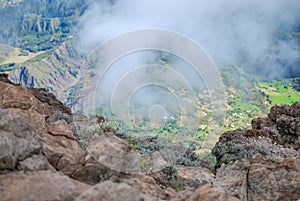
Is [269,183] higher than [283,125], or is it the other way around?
[283,125]

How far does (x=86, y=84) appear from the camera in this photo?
14.3 metres

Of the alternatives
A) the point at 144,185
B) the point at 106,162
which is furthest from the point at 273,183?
the point at 106,162

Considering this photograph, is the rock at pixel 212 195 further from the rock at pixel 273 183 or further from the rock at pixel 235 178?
the rock at pixel 273 183

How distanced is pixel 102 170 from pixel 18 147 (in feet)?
6.34

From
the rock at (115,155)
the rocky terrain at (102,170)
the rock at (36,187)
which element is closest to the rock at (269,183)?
the rocky terrain at (102,170)

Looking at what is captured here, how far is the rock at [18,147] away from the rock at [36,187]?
0.82 ft

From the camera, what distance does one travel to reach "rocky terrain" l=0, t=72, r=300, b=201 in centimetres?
649

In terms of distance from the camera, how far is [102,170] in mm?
8594

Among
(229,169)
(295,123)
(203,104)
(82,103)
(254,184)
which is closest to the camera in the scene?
(254,184)

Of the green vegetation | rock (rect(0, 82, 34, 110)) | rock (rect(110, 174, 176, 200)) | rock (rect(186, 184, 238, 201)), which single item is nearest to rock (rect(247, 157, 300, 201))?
rock (rect(110, 174, 176, 200))

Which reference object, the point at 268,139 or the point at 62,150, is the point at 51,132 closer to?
the point at 62,150

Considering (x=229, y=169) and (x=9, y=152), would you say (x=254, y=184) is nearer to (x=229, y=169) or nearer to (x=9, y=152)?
(x=229, y=169)

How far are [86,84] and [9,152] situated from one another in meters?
7.26

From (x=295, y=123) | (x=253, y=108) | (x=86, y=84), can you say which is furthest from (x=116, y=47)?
(x=253, y=108)
